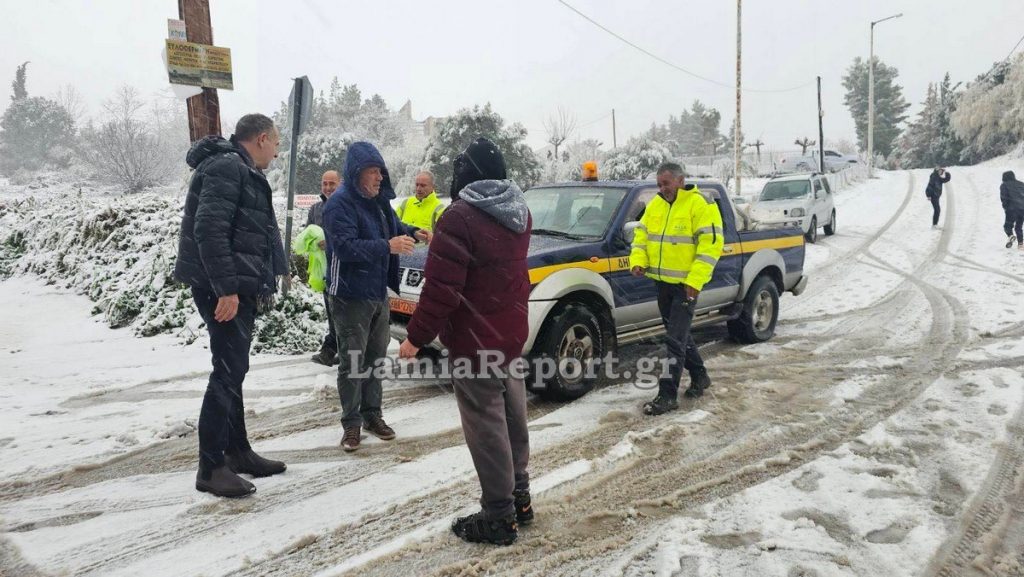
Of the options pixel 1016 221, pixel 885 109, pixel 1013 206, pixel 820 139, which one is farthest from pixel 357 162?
pixel 885 109

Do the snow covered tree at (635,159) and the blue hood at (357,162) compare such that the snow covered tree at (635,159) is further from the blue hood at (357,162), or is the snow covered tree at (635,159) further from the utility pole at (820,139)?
the blue hood at (357,162)

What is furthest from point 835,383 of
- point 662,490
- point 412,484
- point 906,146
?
point 906,146

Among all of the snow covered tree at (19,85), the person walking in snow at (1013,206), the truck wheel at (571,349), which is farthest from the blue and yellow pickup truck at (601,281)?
the snow covered tree at (19,85)

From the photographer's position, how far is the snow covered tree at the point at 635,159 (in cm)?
2975

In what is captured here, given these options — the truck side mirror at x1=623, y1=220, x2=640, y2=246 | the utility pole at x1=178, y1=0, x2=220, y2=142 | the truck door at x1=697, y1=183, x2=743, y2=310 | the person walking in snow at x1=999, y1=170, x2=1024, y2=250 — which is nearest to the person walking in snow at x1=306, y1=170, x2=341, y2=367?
the utility pole at x1=178, y1=0, x2=220, y2=142

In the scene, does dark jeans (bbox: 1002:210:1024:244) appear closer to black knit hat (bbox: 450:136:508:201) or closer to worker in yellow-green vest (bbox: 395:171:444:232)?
worker in yellow-green vest (bbox: 395:171:444:232)

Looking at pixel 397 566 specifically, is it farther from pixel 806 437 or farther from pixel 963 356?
pixel 963 356

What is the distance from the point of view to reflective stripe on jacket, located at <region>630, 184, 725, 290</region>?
491cm

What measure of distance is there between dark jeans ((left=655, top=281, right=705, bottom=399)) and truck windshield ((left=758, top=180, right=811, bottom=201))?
48.4ft

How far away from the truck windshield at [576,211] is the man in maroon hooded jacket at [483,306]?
2665 mm

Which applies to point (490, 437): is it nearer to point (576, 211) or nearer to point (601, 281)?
point (601, 281)

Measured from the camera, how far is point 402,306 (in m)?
5.55

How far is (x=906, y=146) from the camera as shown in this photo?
7050 centimetres

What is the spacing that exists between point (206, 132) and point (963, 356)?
8.14 meters
